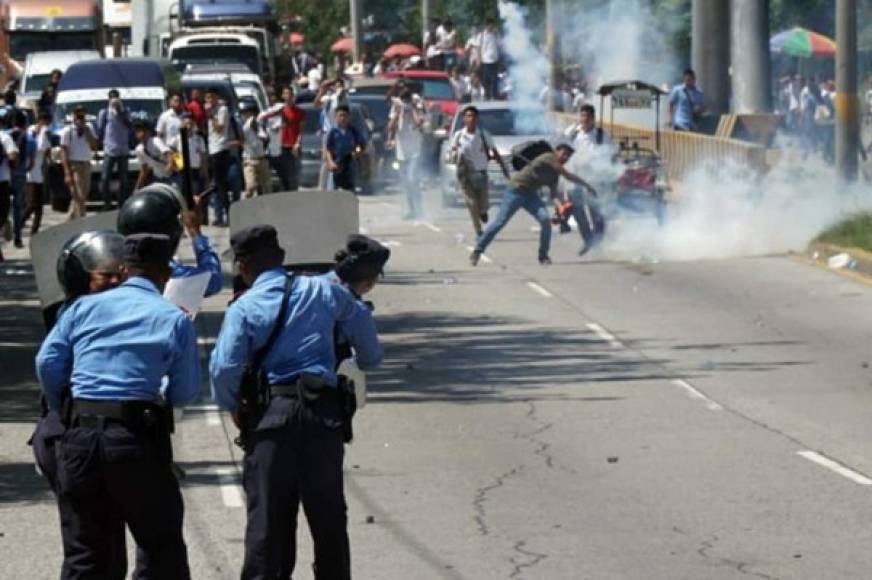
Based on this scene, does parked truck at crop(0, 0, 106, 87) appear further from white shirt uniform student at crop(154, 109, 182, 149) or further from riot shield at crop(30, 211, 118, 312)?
riot shield at crop(30, 211, 118, 312)

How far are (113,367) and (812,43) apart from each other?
167ft

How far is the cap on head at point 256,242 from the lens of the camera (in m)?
8.65

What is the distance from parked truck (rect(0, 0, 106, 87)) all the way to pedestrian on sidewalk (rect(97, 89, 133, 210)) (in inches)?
717

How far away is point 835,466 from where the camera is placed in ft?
42.7

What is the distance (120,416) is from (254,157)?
23503mm

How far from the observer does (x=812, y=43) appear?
5759 centimetres

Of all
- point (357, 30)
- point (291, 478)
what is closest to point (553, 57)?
point (357, 30)

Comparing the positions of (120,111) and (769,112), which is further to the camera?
(769,112)

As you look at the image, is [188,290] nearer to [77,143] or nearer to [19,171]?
[19,171]

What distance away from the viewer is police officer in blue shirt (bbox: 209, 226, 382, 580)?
8.47 m

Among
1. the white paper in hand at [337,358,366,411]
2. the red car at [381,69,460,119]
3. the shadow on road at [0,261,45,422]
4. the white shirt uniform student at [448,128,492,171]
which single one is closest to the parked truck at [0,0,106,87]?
the red car at [381,69,460,119]

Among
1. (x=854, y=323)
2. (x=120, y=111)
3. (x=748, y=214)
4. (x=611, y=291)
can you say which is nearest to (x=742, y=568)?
(x=854, y=323)

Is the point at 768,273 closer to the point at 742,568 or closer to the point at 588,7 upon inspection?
the point at 742,568

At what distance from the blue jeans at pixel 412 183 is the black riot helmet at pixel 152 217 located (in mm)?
23924
